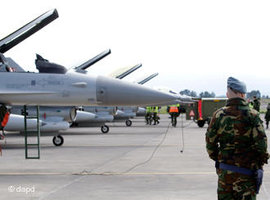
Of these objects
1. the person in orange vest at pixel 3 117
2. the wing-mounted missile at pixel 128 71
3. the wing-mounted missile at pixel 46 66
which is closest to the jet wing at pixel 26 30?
the wing-mounted missile at pixel 46 66

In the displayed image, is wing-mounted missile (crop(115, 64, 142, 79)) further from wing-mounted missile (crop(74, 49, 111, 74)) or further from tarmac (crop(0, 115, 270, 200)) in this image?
tarmac (crop(0, 115, 270, 200))

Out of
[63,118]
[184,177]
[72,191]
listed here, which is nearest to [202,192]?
[184,177]

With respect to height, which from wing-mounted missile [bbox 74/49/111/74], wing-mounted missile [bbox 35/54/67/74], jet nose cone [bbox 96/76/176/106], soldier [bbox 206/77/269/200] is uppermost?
wing-mounted missile [bbox 74/49/111/74]

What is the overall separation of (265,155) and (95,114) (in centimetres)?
2224

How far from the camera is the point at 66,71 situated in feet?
46.7

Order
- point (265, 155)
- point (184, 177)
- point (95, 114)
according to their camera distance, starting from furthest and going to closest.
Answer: point (95, 114) < point (184, 177) < point (265, 155)

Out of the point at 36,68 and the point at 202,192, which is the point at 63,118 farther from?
the point at 202,192

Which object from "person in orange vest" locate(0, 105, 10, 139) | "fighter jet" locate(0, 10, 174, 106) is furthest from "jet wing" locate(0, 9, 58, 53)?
"person in orange vest" locate(0, 105, 10, 139)

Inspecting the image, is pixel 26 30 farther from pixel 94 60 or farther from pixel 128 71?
pixel 128 71

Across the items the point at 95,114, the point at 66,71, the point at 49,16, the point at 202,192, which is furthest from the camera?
the point at 95,114

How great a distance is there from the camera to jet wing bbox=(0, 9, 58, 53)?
13.1 metres

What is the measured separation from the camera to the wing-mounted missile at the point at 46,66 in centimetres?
1405

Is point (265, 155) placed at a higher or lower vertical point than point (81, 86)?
lower

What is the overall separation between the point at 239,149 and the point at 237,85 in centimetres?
62
